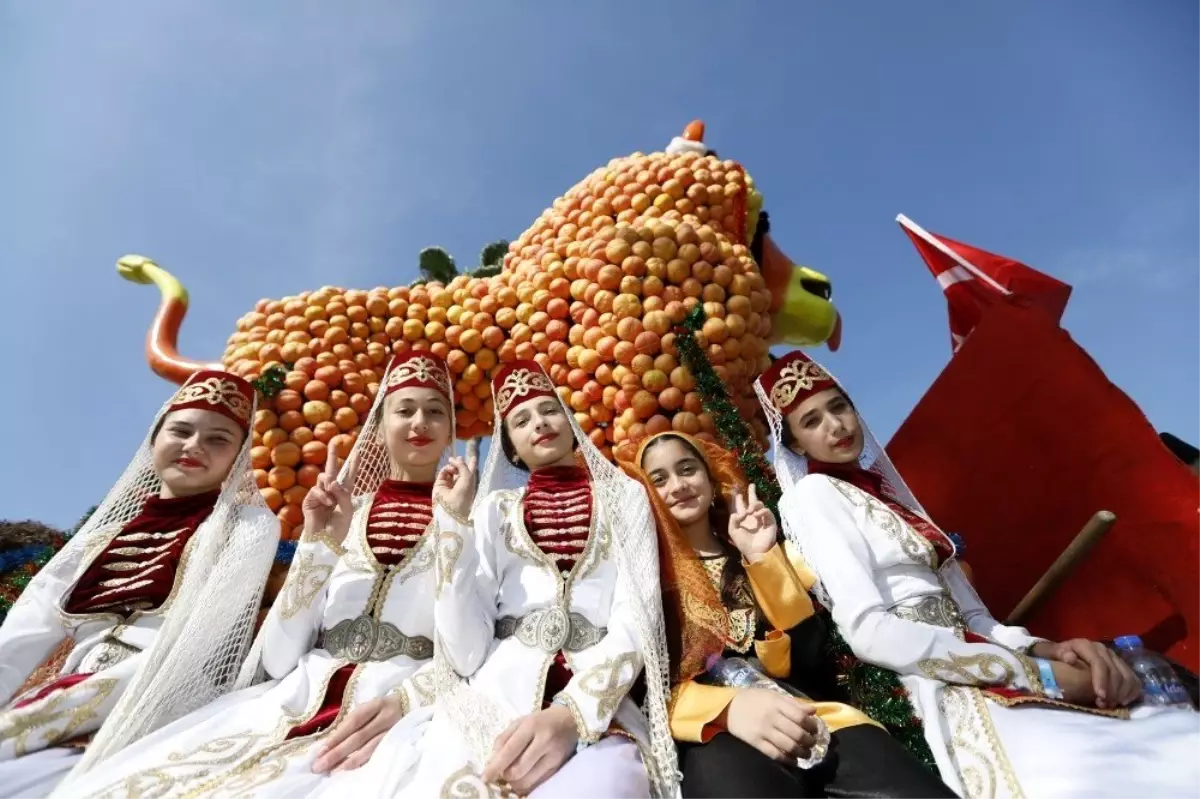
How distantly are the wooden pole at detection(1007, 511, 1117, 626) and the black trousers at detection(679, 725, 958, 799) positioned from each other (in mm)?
1354

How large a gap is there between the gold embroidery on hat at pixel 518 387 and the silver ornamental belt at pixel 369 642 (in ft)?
2.83

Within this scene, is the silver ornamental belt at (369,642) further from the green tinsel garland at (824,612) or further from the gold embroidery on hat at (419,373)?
the green tinsel garland at (824,612)

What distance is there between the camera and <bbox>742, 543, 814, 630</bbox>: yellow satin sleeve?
82.4 inches

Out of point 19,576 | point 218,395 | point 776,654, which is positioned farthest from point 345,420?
point 776,654

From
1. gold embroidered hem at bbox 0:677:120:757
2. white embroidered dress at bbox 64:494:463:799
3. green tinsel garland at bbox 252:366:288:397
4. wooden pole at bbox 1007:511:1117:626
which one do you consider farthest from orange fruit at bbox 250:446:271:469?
wooden pole at bbox 1007:511:1117:626

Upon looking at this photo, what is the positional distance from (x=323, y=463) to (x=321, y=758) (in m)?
1.89

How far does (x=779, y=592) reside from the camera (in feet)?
6.89

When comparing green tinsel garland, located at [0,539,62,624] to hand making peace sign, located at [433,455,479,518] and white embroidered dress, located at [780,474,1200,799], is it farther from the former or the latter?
white embroidered dress, located at [780,474,1200,799]

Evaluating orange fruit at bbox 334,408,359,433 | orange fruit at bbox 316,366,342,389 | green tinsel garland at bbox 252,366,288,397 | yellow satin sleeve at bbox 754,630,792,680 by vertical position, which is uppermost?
orange fruit at bbox 316,366,342,389

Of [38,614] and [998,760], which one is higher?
[38,614]

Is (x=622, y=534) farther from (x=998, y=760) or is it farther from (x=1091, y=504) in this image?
(x=1091, y=504)

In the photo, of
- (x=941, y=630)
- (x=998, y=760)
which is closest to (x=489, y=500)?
(x=941, y=630)

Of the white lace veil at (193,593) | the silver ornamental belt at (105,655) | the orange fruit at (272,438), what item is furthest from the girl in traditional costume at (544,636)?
the orange fruit at (272,438)

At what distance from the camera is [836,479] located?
8.05 feet
